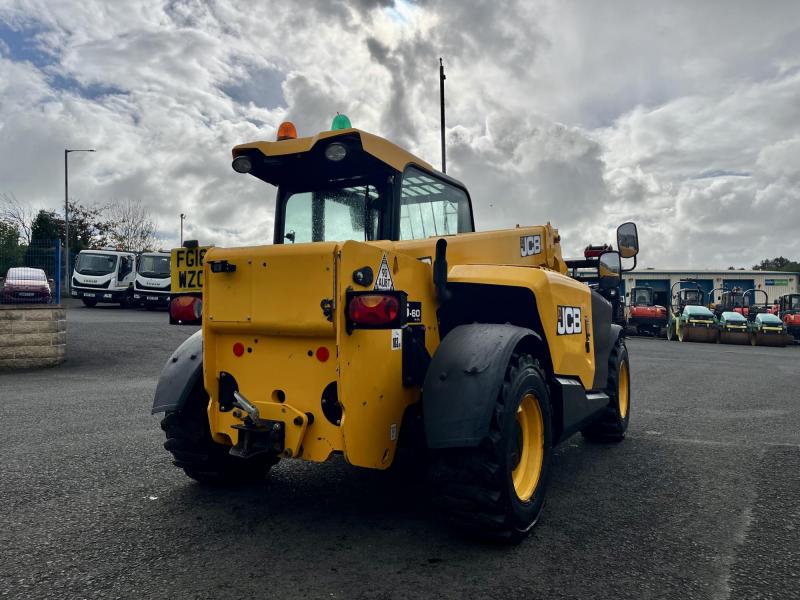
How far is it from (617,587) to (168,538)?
229 centimetres

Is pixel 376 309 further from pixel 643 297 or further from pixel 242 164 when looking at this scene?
pixel 643 297

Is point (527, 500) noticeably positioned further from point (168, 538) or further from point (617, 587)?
point (168, 538)

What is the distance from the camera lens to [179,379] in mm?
3850

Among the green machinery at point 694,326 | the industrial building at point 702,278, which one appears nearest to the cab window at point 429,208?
the green machinery at point 694,326

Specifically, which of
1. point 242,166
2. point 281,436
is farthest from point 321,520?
point 242,166

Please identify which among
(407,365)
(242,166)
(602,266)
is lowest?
(407,365)

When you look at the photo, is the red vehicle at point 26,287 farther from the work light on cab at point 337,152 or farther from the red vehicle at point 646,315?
the red vehicle at point 646,315

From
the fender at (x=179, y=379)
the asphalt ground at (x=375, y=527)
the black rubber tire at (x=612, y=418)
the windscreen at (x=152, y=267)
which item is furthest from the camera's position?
the windscreen at (x=152, y=267)

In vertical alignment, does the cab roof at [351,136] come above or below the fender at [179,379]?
above

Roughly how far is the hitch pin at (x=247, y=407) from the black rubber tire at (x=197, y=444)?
0.59m

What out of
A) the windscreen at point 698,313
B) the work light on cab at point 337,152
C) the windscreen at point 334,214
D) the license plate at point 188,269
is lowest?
the windscreen at point 698,313

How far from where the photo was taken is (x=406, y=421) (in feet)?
11.7

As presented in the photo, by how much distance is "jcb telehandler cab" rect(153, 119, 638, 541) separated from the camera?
319 cm

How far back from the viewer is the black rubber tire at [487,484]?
10.5 ft
